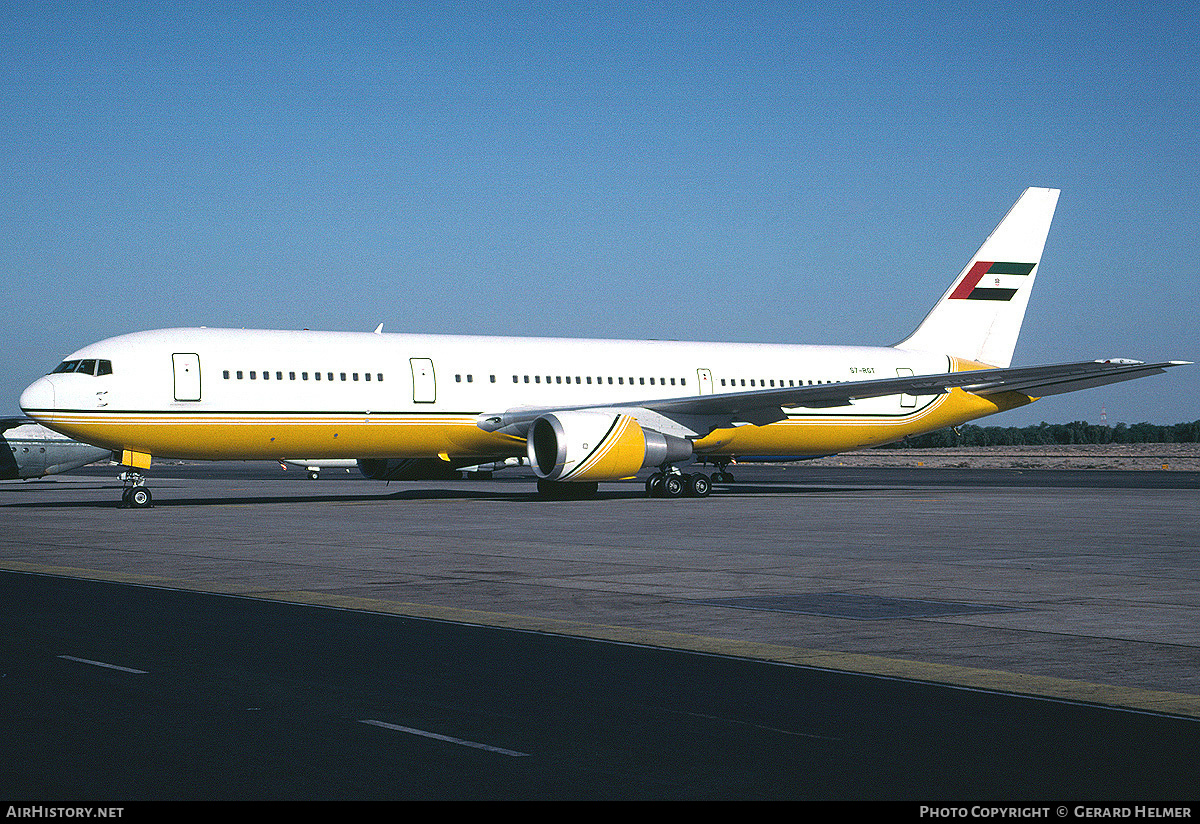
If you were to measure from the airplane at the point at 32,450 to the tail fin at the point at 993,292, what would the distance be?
28.9 m

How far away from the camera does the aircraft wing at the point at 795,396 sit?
31.8 m

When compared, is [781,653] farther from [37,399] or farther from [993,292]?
[993,292]

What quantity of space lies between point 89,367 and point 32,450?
19944 millimetres

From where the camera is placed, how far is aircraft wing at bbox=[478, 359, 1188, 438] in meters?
31.8

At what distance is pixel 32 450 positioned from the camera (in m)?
45.9

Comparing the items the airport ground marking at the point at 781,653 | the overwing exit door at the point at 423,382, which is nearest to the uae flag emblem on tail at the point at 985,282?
the overwing exit door at the point at 423,382

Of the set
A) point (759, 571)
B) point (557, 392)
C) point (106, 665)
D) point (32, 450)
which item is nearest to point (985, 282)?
point (557, 392)

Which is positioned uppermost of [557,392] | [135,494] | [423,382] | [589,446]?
[423,382]

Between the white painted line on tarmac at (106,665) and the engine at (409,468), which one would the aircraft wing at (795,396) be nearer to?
the engine at (409,468)

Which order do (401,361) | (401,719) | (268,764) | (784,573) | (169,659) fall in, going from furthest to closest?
(401,361)
(784,573)
(169,659)
(401,719)
(268,764)

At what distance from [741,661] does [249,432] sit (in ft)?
71.5
